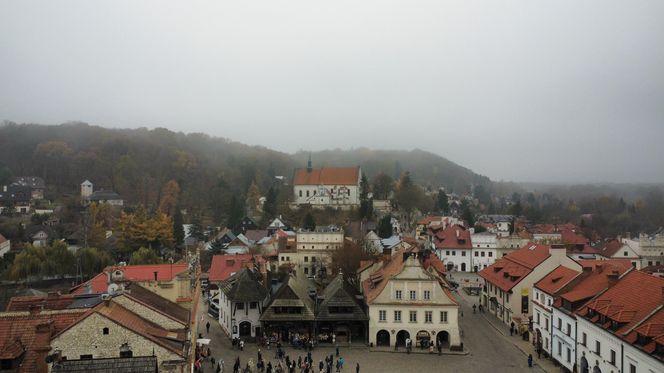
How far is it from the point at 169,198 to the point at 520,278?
94151 millimetres

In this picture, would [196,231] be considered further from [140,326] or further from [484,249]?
[140,326]

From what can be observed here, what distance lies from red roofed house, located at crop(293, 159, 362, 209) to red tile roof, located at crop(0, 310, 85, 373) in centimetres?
8732

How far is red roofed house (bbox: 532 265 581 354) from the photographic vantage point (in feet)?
119

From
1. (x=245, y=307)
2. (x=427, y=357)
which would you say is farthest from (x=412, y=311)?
(x=245, y=307)

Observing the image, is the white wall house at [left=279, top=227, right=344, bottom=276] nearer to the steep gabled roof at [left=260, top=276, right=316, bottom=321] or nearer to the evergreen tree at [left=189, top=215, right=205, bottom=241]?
the evergreen tree at [left=189, top=215, right=205, bottom=241]

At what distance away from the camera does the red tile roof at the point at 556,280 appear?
36.8 metres

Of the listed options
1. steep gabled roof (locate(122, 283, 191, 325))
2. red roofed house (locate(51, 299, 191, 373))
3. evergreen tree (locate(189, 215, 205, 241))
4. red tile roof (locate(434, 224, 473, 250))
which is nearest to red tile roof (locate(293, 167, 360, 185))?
evergreen tree (locate(189, 215, 205, 241))

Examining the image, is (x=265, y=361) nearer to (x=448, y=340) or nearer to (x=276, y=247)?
(x=448, y=340)

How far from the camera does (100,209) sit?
98125 mm

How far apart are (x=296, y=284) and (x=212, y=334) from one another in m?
7.62

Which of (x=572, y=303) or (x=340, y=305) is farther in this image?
(x=340, y=305)

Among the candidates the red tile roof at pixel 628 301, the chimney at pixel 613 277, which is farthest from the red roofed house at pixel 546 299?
the red tile roof at pixel 628 301

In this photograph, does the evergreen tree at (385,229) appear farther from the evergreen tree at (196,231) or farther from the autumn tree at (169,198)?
the autumn tree at (169,198)

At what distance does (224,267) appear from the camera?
55094 millimetres
